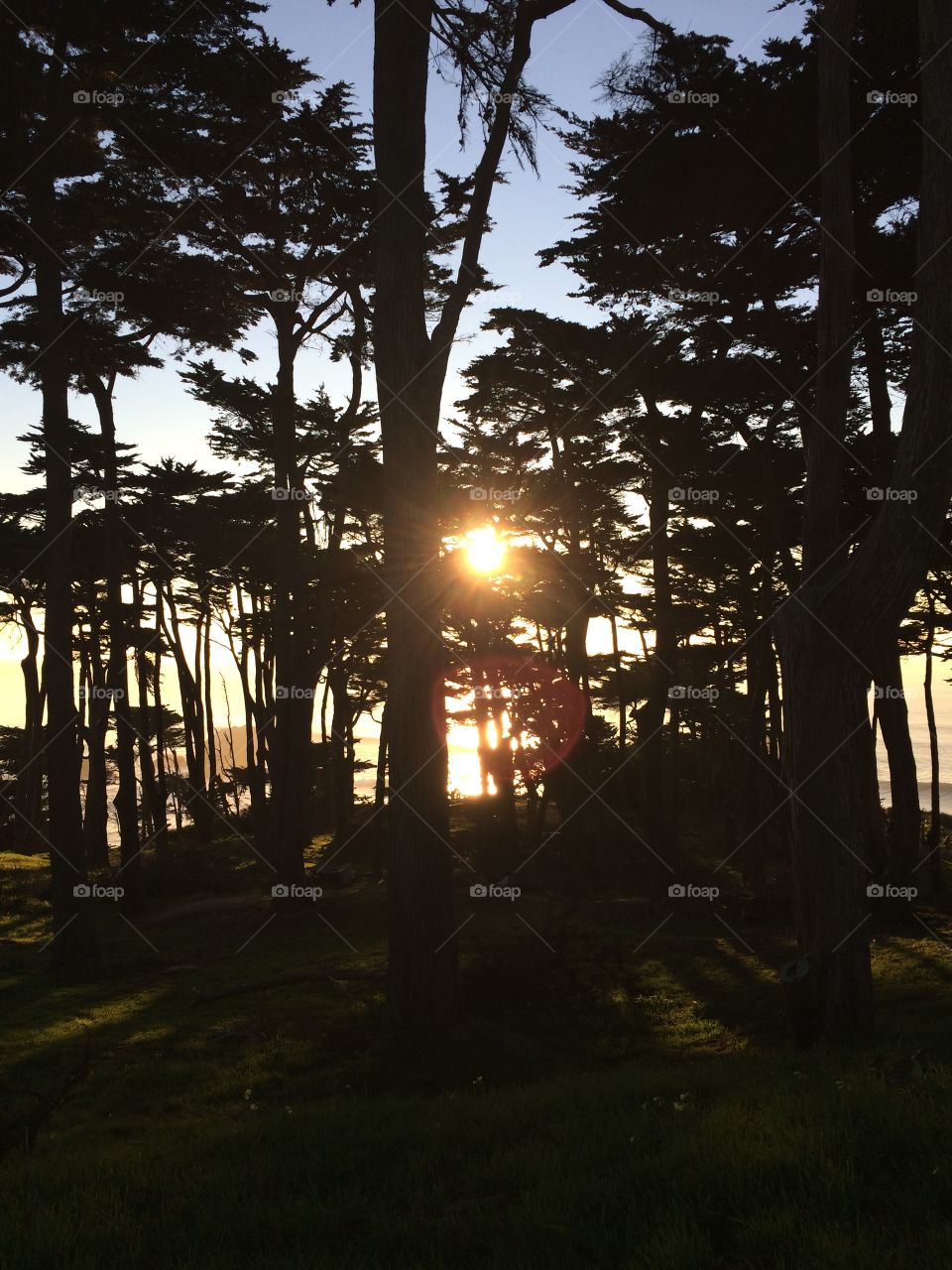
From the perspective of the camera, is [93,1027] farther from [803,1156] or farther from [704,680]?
[704,680]

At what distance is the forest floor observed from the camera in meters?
3.96

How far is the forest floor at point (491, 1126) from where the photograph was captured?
13.0ft

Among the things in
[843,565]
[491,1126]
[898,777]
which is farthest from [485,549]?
[491,1126]

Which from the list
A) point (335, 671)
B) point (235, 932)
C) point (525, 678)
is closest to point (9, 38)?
point (235, 932)

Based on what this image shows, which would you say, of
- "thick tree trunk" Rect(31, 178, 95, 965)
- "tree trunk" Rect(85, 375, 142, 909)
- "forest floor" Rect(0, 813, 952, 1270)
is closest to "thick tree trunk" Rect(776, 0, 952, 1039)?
"forest floor" Rect(0, 813, 952, 1270)

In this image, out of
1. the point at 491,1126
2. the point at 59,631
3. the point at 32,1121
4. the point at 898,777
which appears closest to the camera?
the point at 491,1126

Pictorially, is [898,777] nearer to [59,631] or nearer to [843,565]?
[843,565]

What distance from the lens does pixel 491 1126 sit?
5.65 meters

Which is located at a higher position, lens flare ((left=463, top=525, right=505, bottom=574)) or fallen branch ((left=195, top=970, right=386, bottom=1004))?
lens flare ((left=463, top=525, right=505, bottom=574))

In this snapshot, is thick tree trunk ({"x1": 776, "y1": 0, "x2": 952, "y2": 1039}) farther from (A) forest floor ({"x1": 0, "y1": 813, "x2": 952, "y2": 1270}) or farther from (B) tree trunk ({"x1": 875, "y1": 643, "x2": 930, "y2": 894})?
(B) tree trunk ({"x1": 875, "y1": 643, "x2": 930, "y2": 894})

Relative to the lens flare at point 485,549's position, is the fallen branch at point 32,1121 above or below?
below

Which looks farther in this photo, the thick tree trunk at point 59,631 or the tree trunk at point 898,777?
the tree trunk at point 898,777

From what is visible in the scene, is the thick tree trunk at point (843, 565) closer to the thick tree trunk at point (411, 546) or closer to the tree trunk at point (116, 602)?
the thick tree trunk at point (411, 546)

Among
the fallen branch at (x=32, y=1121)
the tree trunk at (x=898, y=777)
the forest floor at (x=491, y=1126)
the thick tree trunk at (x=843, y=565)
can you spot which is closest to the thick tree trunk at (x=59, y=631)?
the forest floor at (x=491, y=1126)
